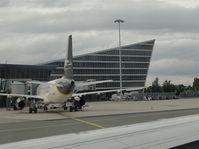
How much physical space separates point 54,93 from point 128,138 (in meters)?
45.6

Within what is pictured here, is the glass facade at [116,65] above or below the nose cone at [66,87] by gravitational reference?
above

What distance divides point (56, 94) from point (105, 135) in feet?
149

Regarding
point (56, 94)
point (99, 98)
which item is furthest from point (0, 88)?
point (99, 98)

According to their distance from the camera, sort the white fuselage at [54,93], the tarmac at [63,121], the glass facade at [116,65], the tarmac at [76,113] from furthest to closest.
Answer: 1. the glass facade at [116,65]
2. the white fuselage at [54,93]
3. the tarmac at [76,113]
4. the tarmac at [63,121]

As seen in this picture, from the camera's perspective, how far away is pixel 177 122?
5637 millimetres

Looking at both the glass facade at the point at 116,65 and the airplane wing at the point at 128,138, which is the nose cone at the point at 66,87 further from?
the glass facade at the point at 116,65

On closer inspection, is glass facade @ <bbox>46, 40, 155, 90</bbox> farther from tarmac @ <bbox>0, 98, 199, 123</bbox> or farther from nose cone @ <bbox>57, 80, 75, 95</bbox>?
nose cone @ <bbox>57, 80, 75, 95</bbox>

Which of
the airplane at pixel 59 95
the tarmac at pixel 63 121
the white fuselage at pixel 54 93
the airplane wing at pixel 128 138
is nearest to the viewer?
the airplane wing at pixel 128 138

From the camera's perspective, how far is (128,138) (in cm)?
423

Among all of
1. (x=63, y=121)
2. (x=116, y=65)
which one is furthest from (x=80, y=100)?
(x=116, y=65)

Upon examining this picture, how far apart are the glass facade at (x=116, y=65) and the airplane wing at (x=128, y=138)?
551 feet

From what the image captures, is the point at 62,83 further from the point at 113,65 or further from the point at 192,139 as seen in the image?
the point at 113,65

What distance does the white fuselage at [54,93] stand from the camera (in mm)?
48875

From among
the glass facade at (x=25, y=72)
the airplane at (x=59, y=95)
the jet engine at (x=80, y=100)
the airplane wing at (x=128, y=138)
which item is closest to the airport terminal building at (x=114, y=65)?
the glass facade at (x=25, y=72)
